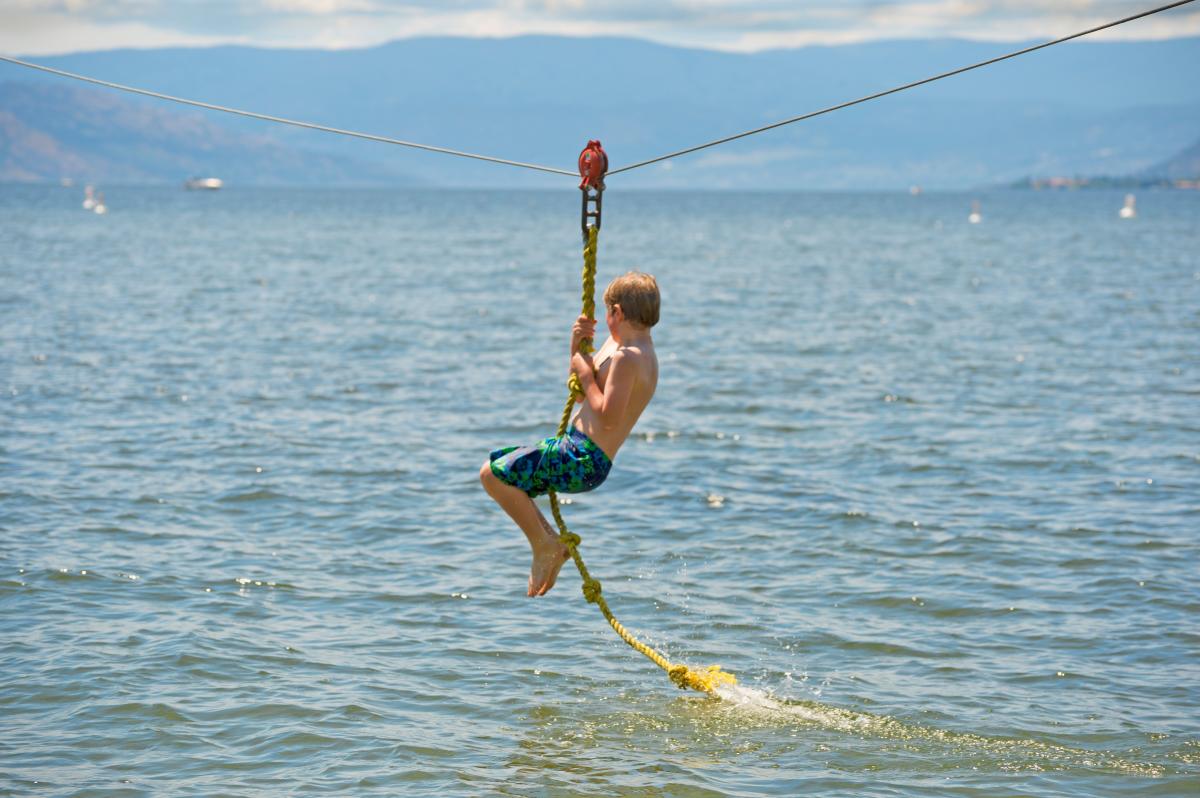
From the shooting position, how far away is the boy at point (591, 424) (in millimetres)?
8625

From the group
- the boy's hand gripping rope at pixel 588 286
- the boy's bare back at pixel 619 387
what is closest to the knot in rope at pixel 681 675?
the boy's hand gripping rope at pixel 588 286

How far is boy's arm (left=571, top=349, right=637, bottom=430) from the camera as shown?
28.3 feet

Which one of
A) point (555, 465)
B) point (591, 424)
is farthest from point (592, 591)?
point (591, 424)

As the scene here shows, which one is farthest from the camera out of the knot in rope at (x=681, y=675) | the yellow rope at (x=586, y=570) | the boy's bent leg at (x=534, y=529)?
the knot in rope at (x=681, y=675)

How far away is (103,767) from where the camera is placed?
920 cm

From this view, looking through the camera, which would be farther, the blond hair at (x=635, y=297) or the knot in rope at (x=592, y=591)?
the knot in rope at (x=592, y=591)

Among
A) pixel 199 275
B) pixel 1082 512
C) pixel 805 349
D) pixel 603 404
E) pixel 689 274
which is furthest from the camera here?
pixel 689 274

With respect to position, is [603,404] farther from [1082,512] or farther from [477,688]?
[1082,512]

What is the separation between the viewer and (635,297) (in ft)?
28.1

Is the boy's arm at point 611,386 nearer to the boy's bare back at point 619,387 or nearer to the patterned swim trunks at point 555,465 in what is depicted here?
the boy's bare back at point 619,387

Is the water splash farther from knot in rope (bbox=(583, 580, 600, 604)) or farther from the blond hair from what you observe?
the blond hair

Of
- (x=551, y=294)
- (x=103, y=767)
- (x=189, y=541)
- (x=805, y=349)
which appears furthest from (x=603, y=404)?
Result: (x=551, y=294)

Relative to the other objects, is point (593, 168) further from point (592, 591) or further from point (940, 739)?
point (940, 739)

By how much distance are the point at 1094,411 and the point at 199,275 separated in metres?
38.1
